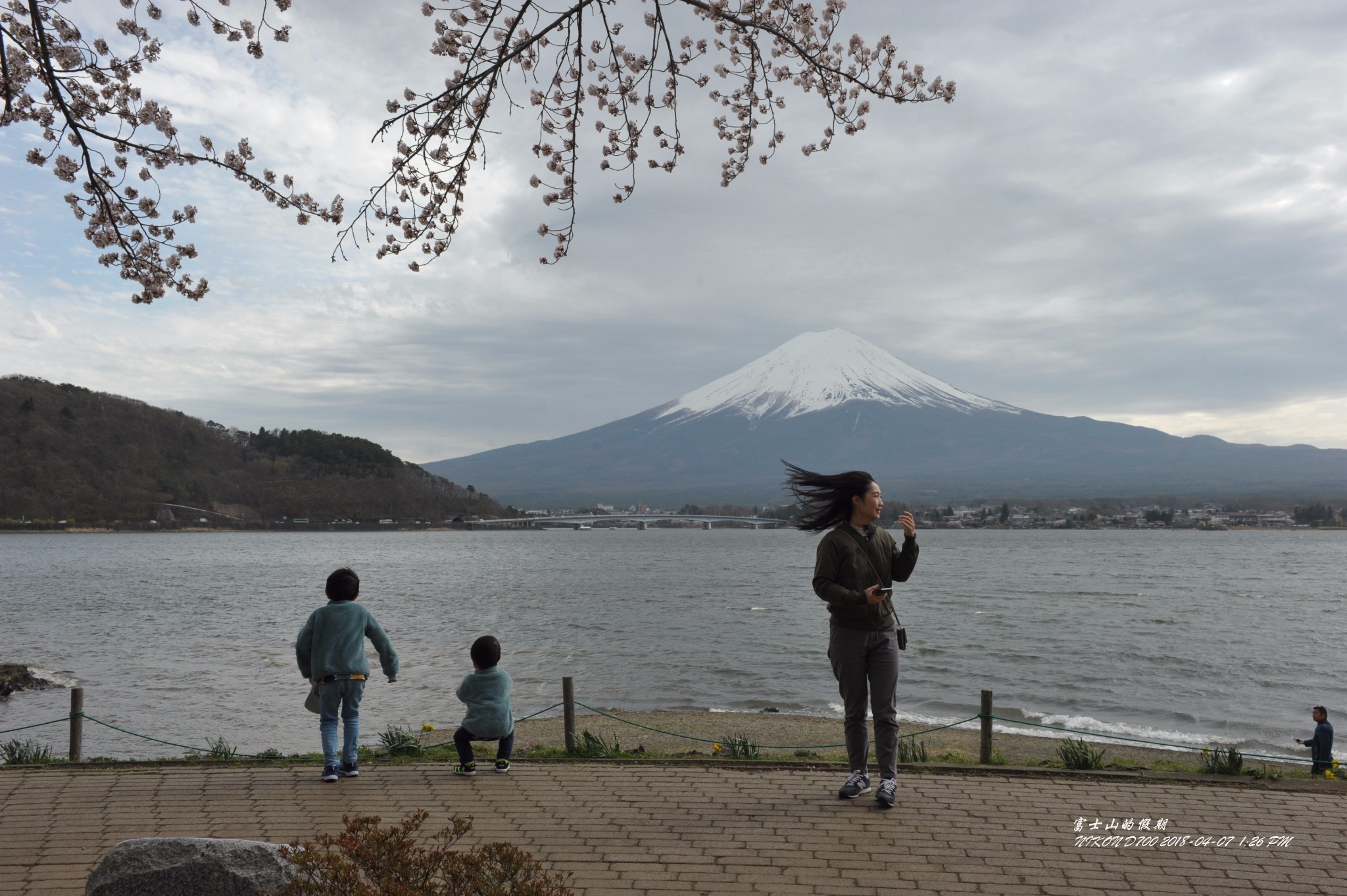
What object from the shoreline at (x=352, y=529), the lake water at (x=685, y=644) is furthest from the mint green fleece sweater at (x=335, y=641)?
the shoreline at (x=352, y=529)

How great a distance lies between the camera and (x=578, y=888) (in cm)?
419

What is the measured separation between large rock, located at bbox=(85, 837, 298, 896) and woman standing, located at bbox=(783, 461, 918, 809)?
3221 millimetres

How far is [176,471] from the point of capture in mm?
115750

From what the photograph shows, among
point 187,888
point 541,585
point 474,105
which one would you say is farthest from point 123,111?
point 541,585

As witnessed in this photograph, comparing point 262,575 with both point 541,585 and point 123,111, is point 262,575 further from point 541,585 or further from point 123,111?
point 123,111

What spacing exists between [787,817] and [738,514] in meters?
141

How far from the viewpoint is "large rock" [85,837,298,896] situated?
3363 mm

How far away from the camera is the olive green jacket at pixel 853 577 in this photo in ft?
17.8

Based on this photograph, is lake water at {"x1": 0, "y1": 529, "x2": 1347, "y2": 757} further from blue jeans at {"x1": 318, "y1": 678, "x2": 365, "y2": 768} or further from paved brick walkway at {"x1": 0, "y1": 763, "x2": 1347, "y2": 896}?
paved brick walkway at {"x1": 0, "y1": 763, "x2": 1347, "y2": 896}

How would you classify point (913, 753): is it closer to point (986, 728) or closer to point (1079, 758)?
point (986, 728)

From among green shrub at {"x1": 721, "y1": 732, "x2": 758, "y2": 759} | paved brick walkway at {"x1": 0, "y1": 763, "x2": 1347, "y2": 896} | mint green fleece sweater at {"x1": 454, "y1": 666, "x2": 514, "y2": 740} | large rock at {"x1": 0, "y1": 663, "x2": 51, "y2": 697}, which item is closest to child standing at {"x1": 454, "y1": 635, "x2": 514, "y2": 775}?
mint green fleece sweater at {"x1": 454, "y1": 666, "x2": 514, "y2": 740}

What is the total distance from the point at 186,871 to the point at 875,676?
3.75 m

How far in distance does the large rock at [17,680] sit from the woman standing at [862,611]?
54.4 ft

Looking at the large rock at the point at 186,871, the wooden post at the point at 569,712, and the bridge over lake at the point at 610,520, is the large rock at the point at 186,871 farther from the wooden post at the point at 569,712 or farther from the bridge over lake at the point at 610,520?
the bridge over lake at the point at 610,520
